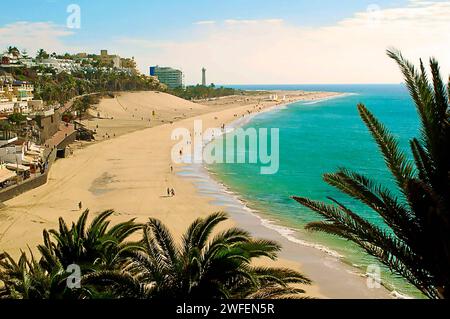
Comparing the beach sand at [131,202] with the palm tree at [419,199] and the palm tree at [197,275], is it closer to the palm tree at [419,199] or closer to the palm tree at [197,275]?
the palm tree at [197,275]

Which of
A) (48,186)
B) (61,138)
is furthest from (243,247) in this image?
(61,138)

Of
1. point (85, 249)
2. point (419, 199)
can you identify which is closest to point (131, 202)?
point (85, 249)

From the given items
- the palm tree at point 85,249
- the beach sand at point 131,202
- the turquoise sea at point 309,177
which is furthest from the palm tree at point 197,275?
the beach sand at point 131,202

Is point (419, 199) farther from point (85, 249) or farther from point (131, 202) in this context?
point (131, 202)

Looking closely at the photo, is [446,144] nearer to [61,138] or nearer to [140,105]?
[61,138]

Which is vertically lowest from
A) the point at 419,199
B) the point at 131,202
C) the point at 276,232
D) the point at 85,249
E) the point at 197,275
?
the point at 276,232

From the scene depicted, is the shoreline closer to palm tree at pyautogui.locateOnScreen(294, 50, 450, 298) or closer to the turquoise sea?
the turquoise sea
